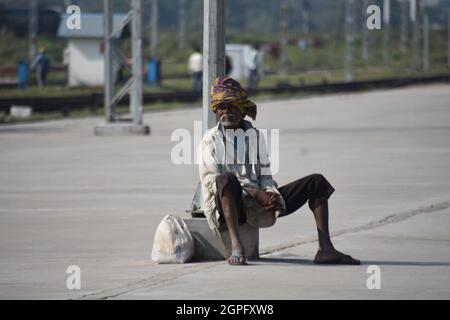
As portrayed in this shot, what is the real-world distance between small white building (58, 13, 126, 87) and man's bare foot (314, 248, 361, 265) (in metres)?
43.6

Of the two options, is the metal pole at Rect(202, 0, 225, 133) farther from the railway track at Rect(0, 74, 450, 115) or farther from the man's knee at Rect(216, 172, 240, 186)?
the railway track at Rect(0, 74, 450, 115)

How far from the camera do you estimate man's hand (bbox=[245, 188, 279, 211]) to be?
10273 millimetres

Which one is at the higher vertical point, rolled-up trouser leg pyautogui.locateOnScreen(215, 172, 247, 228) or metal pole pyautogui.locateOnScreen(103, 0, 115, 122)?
metal pole pyautogui.locateOnScreen(103, 0, 115, 122)

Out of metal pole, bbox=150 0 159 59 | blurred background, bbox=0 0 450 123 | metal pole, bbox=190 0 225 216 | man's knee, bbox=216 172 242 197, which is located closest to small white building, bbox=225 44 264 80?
blurred background, bbox=0 0 450 123

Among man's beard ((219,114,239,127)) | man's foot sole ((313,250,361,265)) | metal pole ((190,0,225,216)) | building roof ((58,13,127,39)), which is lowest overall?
man's foot sole ((313,250,361,265))

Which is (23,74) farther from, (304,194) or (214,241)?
(304,194)

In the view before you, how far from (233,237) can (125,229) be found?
341cm

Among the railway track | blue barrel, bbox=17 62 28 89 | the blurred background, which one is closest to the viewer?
the railway track

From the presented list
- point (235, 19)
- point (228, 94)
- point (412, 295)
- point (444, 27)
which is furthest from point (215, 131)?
point (235, 19)

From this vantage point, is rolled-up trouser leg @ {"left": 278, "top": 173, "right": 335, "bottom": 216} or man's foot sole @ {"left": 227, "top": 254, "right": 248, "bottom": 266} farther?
rolled-up trouser leg @ {"left": 278, "top": 173, "right": 335, "bottom": 216}

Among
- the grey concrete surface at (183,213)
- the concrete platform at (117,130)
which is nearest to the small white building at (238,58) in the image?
the grey concrete surface at (183,213)

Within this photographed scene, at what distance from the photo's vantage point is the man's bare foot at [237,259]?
405 inches

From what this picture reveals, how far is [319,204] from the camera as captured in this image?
1040 cm

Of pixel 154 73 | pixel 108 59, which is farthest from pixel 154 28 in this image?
pixel 108 59
